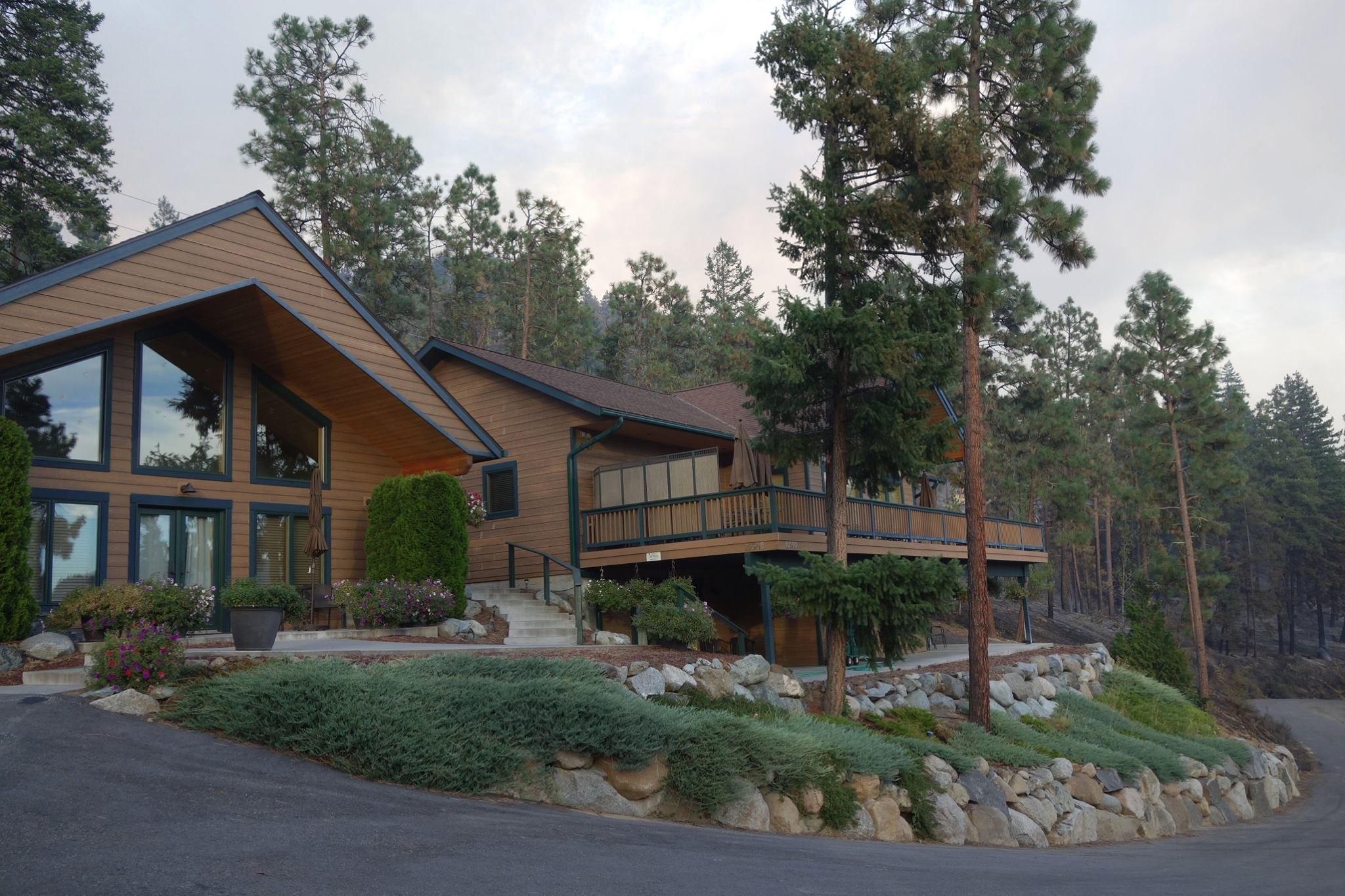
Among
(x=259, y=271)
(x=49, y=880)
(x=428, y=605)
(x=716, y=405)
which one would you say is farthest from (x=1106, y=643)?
(x=49, y=880)

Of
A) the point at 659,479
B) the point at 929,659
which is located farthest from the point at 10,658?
the point at 929,659

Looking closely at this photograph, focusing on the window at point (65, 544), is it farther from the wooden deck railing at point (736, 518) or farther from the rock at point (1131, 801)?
the rock at point (1131, 801)

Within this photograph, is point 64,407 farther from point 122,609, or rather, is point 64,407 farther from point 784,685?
point 784,685

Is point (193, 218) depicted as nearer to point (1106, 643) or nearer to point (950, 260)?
point (950, 260)

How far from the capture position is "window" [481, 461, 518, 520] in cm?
2136

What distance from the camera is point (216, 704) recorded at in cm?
918

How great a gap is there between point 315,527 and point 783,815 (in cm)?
957

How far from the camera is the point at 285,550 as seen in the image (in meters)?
16.6

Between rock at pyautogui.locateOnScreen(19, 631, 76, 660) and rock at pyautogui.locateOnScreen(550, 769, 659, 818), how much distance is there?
6.83 metres

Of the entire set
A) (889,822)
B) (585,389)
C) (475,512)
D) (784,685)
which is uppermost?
(585,389)

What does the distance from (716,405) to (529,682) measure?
1737 centimetres

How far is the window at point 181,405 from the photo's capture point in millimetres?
15055

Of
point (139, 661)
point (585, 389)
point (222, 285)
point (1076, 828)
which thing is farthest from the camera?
point (585, 389)

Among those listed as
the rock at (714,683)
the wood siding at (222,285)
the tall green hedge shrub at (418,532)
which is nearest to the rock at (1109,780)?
the rock at (714,683)
